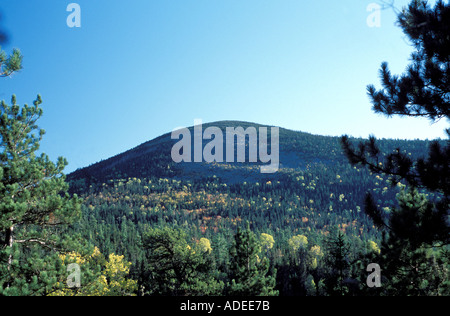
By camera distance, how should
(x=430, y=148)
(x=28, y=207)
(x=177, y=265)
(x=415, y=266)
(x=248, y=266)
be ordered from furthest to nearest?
(x=248, y=266), (x=177, y=265), (x=415, y=266), (x=28, y=207), (x=430, y=148)

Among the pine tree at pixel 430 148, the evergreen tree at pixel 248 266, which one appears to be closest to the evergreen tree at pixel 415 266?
the pine tree at pixel 430 148

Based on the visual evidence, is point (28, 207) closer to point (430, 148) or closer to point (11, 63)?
point (11, 63)

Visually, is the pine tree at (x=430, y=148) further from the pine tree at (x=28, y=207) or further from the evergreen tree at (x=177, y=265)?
the evergreen tree at (x=177, y=265)

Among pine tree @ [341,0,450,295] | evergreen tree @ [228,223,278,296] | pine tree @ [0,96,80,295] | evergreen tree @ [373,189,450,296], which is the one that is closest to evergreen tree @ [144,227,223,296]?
evergreen tree @ [228,223,278,296]

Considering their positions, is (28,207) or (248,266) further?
(248,266)

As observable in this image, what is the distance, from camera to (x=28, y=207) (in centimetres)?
1072

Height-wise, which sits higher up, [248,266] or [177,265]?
[177,265]

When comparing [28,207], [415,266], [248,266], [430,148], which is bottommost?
[248,266]

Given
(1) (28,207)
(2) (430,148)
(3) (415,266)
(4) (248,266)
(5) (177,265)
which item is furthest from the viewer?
(4) (248,266)

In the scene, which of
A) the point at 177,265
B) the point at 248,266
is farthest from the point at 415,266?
the point at 177,265

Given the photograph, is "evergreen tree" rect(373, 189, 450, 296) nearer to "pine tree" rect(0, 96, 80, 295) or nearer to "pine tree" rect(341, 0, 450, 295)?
"pine tree" rect(341, 0, 450, 295)
